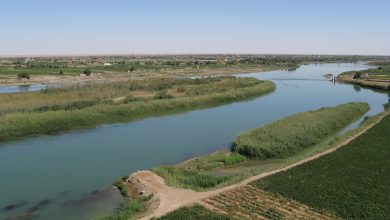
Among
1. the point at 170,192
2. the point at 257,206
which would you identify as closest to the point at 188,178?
the point at 170,192

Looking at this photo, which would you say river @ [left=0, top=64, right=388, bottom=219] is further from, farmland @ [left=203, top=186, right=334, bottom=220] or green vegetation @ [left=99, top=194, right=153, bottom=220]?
farmland @ [left=203, top=186, right=334, bottom=220]

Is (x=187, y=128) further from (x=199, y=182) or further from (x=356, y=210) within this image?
(x=356, y=210)

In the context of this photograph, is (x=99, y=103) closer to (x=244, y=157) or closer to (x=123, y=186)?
(x=244, y=157)

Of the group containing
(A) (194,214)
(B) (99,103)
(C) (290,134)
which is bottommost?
(A) (194,214)

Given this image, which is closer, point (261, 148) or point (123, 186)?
point (123, 186)

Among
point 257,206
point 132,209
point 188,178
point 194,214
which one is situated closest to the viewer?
point 194,214

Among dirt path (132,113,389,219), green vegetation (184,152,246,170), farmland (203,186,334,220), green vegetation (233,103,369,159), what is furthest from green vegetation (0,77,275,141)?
farmland (203,186,334,220)

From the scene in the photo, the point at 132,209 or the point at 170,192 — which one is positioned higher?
the point at 170,192
